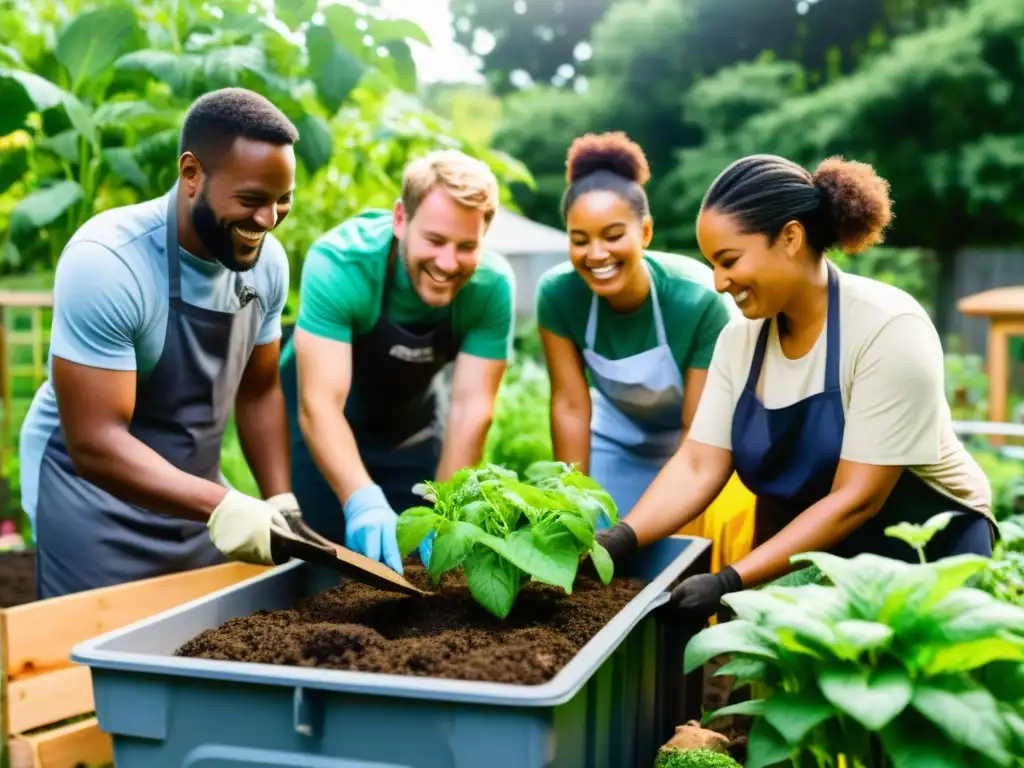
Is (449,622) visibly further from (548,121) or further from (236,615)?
(548,121)

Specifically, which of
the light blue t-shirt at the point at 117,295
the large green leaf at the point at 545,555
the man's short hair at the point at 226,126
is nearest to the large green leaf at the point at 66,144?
the light blue t-shirt at the point at 117,295

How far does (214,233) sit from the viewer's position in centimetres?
230

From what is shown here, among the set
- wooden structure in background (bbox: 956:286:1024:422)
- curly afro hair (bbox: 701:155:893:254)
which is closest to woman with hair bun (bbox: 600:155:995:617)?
curly afro hair (bbox: 701:155:893:254)

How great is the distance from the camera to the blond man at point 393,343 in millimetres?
2574

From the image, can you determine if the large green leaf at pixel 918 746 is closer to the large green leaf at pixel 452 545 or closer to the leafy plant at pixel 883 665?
the leafy plant at pixel 883 665

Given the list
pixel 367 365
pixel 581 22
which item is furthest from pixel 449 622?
pixel 581 22

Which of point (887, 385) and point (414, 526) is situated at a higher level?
point (887, 385)

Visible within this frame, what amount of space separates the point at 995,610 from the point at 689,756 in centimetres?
64

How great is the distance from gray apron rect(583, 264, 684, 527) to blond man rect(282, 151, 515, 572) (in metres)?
0.31

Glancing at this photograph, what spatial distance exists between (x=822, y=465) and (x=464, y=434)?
997 mm

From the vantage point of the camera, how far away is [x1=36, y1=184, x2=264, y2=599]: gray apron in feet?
7.98

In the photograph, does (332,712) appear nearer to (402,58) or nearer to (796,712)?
(796,712)

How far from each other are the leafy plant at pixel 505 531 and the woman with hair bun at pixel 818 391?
25cm

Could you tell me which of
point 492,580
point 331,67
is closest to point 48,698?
point 492,580
